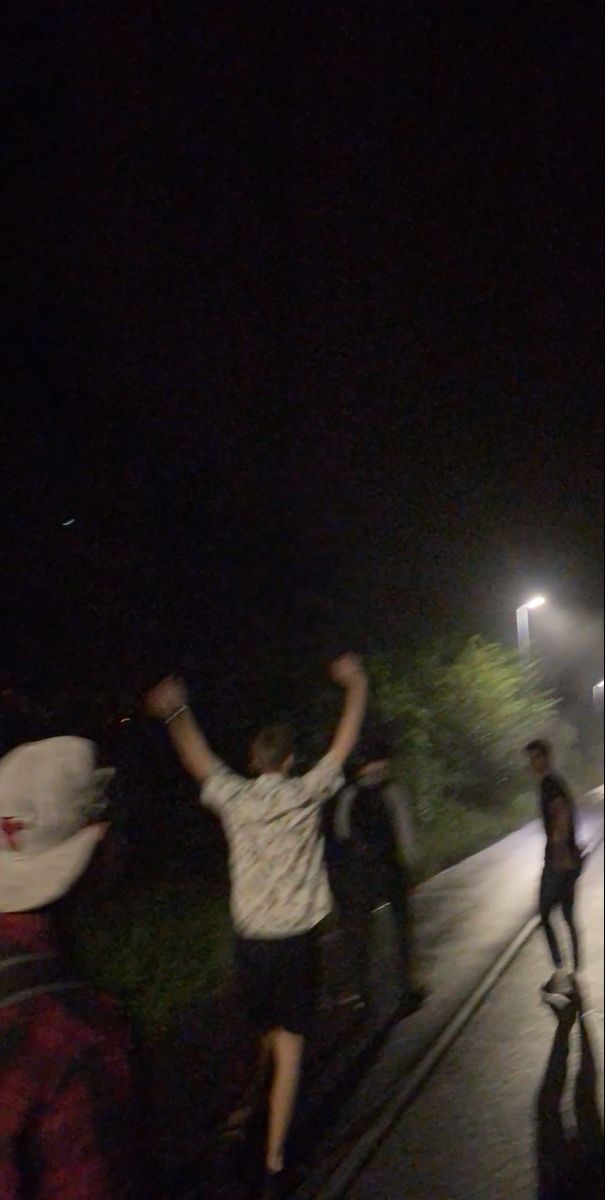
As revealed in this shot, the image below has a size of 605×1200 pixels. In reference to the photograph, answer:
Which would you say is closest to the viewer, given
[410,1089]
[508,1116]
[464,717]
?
[508,1116]

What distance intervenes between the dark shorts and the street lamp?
3628mm

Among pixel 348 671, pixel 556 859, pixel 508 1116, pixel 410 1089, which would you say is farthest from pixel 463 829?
pixel 348 671

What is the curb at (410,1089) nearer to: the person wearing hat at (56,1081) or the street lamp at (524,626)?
the street lamp at (524,626)

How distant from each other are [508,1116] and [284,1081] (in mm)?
1233

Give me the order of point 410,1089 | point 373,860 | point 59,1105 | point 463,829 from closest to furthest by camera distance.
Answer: point 59,1105 → point 410,1089 → point 373,860 → point 463,829

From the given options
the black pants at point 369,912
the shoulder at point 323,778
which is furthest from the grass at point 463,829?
the shoulder at point 323,778

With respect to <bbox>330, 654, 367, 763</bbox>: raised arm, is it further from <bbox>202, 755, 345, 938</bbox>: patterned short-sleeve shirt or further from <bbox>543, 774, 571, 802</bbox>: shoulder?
<bbox>543, 774, 571, 802</bbox>: shoulder

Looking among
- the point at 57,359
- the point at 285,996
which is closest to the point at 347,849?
the point at 285,996

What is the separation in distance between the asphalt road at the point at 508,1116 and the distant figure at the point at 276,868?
19.9 inches

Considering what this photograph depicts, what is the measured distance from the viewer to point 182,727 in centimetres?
360

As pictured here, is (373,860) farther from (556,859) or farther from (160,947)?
(160,947)

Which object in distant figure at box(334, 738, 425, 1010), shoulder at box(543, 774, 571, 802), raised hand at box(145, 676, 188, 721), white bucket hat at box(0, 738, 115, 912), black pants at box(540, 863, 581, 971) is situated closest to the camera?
white bucket hat at box(0, 738, 115, 912)

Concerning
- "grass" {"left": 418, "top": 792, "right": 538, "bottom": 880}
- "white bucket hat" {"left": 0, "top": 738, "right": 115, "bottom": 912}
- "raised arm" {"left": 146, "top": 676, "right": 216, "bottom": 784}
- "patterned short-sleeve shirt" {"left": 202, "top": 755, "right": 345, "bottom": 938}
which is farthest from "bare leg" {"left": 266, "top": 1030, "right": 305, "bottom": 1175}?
"grass" {"left": 418, "top": 792, "right": 538, "bottom": 880}

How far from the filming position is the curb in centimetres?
361
